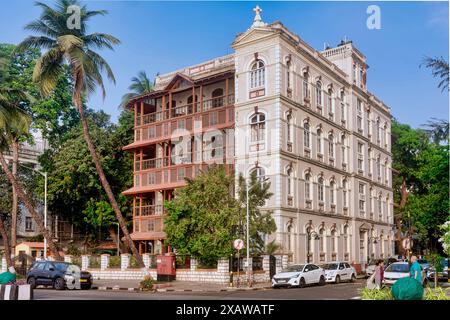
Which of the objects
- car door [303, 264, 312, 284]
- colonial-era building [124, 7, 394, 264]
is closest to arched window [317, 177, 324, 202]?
colonial-era building [124, 7, 394, 264]

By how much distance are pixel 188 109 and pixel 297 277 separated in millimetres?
15703

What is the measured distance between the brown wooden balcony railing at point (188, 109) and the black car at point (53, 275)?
46.7 ft

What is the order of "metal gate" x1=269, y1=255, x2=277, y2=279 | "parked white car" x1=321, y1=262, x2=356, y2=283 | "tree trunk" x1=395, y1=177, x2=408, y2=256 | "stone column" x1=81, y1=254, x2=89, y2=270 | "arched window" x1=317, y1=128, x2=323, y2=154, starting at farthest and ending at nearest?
"tree trunk" x1=395, y1=177, x2=408, y2=256 < "arched window" x1=317, y1=128, x2=323, y2=154 < "stone column" x1=81, y1=254, x2=89, y2=270 < "metal gate" x1=269, y1=255, x2=277, y2=279 < "parked white car" x1=321, y1=262, x2=356, y2=283

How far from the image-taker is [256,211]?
3166 cm

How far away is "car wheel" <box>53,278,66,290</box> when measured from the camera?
26.2 m

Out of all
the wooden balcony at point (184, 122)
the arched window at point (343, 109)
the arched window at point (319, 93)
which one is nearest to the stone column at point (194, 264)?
the wooden balcony at point (184, 122)

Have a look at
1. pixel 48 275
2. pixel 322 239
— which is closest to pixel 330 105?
pixel 322 239

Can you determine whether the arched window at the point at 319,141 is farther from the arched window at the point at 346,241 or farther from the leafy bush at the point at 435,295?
the leafy bush at the point at 435,295

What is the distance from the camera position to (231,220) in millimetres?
30234

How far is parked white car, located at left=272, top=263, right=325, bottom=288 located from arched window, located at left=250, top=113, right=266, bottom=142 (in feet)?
29.9

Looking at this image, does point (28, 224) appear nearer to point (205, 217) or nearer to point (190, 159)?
point (190, 159)

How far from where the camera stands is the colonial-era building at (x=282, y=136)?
1388 inches

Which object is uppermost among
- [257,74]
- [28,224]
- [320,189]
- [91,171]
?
[257,74]

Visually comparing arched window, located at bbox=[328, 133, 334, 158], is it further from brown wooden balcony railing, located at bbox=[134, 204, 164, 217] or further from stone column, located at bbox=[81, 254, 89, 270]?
stone column, located at bbox=[81, 254, 89, 270]
